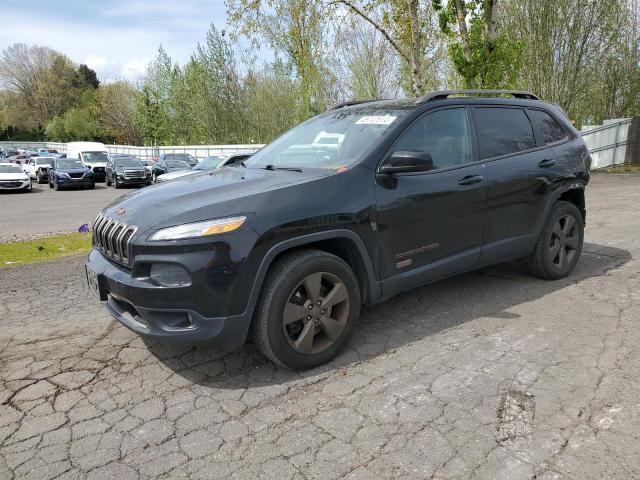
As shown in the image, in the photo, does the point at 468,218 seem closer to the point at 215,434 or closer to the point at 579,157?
the point at 579,157

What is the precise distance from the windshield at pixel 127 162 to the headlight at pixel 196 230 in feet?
71.7

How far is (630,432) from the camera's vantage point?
2498 millimetres

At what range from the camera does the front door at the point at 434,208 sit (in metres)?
3.52

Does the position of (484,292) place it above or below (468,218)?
below

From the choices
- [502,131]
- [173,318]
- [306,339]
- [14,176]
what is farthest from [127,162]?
[306,339]

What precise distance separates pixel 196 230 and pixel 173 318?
550mm

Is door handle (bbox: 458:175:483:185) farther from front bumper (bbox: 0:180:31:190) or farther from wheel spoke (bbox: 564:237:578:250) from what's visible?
front bumper (bbox: 0:180:31:190)

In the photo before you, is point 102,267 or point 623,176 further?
point 623,176

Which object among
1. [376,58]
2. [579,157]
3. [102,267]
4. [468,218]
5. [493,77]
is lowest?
[102,267]

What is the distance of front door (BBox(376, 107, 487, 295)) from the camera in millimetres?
3516

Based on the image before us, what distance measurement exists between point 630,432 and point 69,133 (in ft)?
239

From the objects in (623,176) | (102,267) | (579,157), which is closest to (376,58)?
(623,176)

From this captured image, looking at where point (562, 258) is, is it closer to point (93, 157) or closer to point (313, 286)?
point (313, 286)

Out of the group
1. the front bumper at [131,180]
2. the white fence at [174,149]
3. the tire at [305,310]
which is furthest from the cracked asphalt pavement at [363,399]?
the white fence at [174,149]
